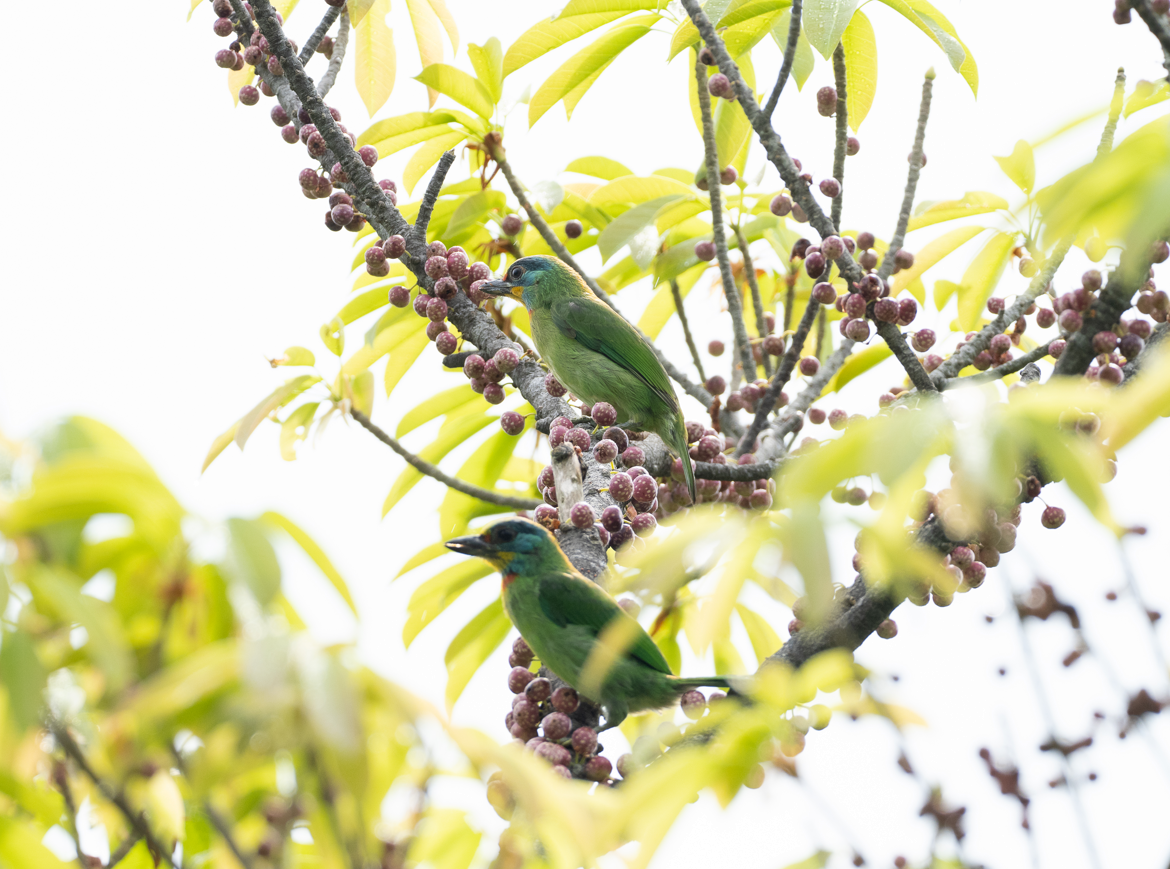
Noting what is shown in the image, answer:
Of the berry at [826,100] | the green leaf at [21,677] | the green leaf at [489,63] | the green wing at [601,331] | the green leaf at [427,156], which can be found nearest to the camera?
the green leaf at [21,677]

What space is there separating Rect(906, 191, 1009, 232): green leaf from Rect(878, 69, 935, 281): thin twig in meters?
0.19

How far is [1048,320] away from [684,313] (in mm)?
1452

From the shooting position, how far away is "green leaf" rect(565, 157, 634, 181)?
13.8 feet

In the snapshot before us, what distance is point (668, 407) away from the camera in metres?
4.05

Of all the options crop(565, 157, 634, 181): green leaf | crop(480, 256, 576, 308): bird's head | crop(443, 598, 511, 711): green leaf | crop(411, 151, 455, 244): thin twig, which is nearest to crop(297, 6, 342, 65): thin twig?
crop(411, 151, 455, 244): thin twig

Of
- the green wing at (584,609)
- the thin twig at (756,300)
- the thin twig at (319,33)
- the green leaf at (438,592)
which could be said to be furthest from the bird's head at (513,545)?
the thin twig at (319,33)

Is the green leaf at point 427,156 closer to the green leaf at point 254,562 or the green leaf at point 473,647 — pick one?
the green leaf at point 473,647

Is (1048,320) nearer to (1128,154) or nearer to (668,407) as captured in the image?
(668,407)

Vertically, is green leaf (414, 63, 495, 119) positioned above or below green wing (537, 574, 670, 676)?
above

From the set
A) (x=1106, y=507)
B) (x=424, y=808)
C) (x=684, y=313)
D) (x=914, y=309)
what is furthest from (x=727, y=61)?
(x=424, y=808)

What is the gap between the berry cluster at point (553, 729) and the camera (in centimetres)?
242

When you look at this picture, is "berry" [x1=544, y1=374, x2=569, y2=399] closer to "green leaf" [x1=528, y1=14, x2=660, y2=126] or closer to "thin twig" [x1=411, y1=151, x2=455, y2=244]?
"thin twig" [x1=411, y1=151, x2=455, y2=244]

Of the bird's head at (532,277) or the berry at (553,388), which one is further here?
the bird's head at (532,277)

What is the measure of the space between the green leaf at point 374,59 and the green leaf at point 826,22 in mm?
1868
